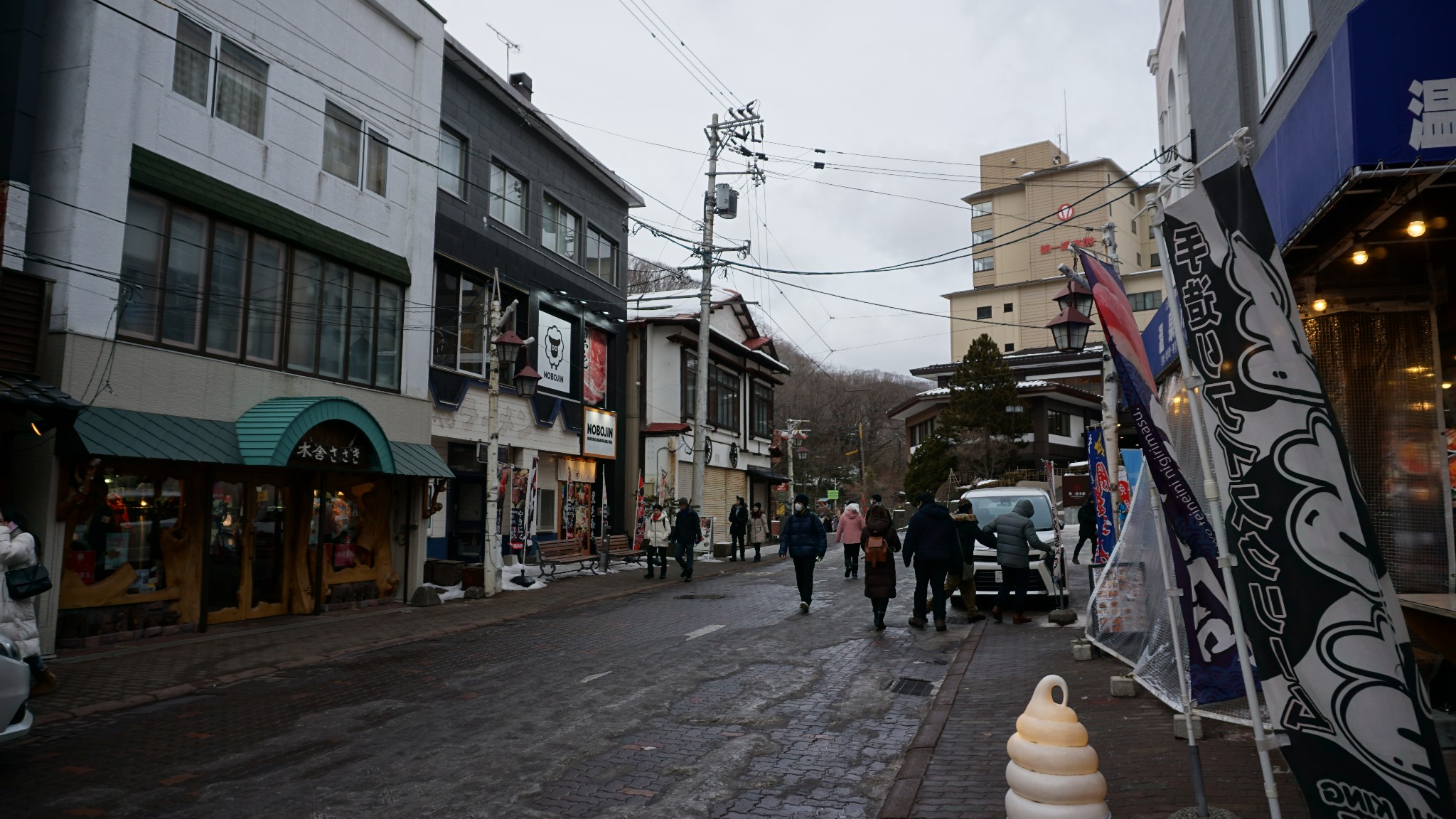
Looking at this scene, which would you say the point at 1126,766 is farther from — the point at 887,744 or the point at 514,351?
the point at 514,351

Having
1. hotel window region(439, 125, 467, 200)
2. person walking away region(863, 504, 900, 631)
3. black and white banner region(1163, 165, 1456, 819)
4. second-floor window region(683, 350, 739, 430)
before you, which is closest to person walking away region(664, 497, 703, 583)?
person walking away region(863, 504, 900, 631)

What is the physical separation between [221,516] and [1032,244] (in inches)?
2458

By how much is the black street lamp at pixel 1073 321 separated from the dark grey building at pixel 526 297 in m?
11.7

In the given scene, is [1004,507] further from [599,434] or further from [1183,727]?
[599,434]

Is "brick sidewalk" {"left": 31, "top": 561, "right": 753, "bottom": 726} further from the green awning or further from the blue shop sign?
the blue shop sign

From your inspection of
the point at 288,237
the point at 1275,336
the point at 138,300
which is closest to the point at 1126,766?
the point at 1275,336

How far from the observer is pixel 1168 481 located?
17.7 ft

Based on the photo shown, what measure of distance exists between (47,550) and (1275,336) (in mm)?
12682

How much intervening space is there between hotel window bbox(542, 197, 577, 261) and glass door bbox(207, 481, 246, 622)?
1227 cm

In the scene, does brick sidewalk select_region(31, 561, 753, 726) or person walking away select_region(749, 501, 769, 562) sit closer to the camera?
brick sidewalk select_region(31, 561, 753, 726)

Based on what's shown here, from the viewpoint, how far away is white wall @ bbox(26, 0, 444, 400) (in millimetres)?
11453

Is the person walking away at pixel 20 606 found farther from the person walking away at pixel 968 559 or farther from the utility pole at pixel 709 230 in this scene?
the utility pole at pixel 709 230

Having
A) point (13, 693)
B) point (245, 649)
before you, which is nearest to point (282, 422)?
point (245, 649)

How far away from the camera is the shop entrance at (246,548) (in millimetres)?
13539
